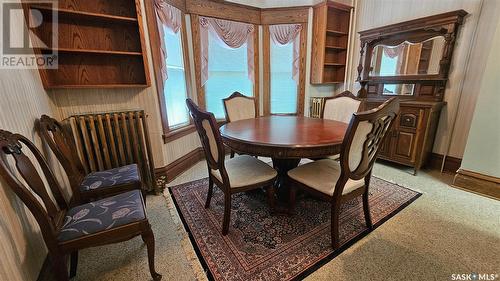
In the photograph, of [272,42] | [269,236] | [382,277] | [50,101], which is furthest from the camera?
[272,42]

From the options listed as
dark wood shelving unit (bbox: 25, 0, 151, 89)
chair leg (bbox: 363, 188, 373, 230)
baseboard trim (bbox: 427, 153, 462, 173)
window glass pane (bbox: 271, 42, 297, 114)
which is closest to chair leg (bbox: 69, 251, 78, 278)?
dark wood shelving unit (bbox: 25, 0, 151, 89)

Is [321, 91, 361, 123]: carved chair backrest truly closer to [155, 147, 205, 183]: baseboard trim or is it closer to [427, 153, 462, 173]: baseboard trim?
[427, 153, 462, 173]: baseboard trim

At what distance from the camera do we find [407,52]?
9.31 feet

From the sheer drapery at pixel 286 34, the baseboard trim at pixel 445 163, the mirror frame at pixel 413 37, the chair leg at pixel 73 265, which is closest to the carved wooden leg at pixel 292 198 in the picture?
the chair leg at pixel 73 265

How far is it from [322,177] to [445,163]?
2221 millimetres

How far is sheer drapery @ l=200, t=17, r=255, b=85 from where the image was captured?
301 centimetres

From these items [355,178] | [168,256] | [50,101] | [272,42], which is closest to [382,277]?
[355,178]

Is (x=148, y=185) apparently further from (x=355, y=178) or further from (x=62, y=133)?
(x=355, y=178)

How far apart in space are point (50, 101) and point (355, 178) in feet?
8.34

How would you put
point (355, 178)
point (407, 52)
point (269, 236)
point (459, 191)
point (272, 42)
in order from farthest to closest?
point (272, 42), point (407, 52), point (459, 191), point (269, 236), point (355, 178)

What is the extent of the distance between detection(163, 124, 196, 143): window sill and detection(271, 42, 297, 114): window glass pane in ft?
5.14

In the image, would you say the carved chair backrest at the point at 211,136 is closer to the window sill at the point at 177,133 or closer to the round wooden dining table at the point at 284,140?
the round wooden dining table at the point at 284,140

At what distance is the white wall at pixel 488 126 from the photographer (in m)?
1.96

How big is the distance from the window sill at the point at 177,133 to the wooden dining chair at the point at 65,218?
1.29 metres
